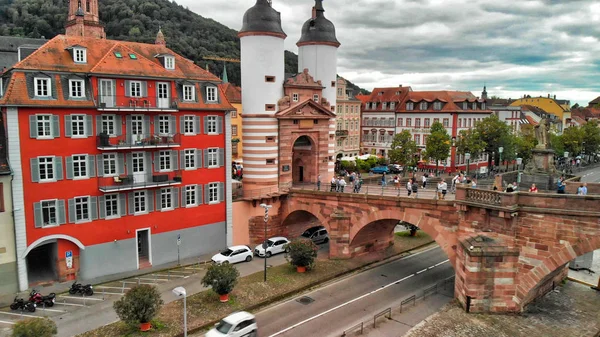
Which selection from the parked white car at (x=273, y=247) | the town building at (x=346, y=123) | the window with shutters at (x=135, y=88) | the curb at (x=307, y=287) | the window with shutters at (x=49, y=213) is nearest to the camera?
the curb at (x=307, y=287)

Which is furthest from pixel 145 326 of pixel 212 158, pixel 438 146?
pixel 438 146

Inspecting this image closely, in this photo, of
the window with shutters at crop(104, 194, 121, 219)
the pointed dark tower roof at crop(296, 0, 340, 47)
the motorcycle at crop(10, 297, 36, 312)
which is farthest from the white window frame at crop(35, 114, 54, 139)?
the pointed dark tower roof at crop(296, 0, 340, 47)

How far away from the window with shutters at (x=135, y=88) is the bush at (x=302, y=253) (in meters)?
16.0

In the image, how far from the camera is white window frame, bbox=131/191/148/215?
111 feet

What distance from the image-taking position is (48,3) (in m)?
106

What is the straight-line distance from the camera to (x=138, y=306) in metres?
23.4

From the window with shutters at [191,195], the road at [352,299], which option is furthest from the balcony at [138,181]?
the road at [352,299]

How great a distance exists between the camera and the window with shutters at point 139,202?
112 feet

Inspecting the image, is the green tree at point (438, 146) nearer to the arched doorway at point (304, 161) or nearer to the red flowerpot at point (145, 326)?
the arched doorway at point (304, 161)

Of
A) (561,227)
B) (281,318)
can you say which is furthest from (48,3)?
(561,227)

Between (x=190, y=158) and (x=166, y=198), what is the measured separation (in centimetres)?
373

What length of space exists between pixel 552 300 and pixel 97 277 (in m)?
31.7

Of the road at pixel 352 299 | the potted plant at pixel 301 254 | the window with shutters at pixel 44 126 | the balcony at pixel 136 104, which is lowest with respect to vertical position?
the road at pixel 352 299

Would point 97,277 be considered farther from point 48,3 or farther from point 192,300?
point 48,3
